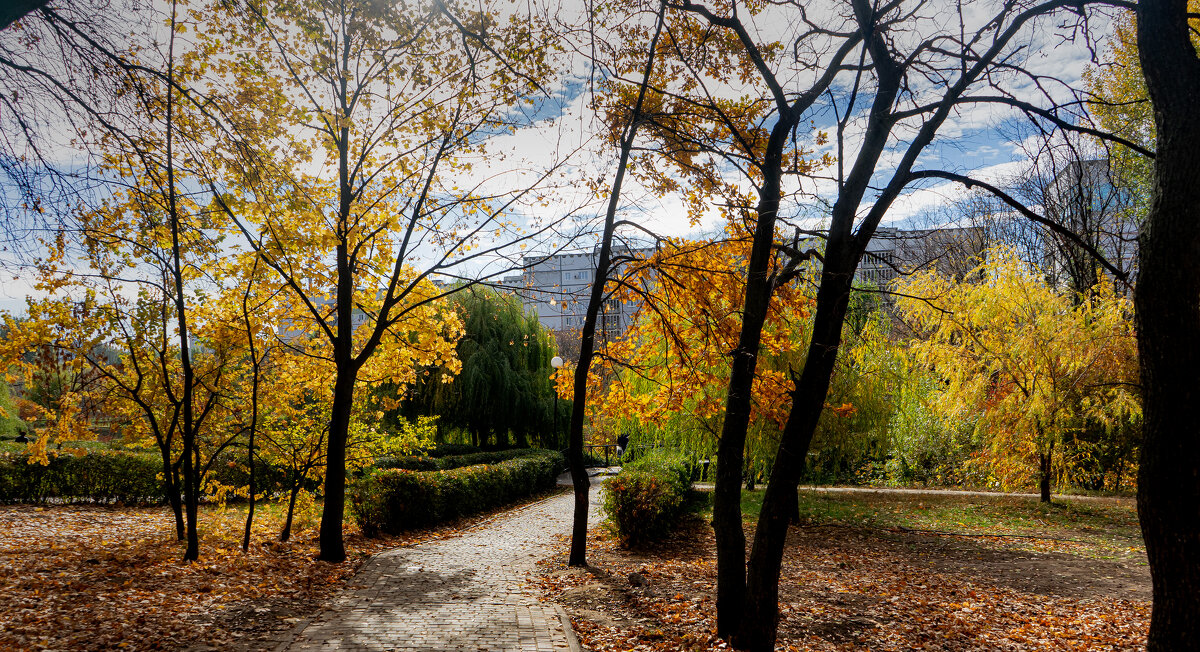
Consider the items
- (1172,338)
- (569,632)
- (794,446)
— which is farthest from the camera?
(569,632)

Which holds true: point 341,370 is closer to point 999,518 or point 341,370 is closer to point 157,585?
point 157,585

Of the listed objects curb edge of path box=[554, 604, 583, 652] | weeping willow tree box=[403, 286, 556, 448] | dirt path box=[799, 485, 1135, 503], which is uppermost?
weeping willow tree box=[403, 286, 556, 448]

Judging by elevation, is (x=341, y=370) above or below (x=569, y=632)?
above

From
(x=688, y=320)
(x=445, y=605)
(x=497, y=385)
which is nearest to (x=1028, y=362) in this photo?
(x=688, y=320)

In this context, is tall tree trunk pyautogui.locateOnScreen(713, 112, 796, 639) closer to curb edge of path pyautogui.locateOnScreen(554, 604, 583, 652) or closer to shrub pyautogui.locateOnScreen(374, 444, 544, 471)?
curb edge of path pyautogui.locateOnScreen(554, 604, 583, 652)

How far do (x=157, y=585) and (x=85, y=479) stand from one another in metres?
10.2

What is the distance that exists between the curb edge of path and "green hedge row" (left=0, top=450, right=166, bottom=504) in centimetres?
1233

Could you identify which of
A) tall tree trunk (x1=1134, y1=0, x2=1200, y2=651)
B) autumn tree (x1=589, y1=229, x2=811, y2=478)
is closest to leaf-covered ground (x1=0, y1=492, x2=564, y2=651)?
autumn tree (x1=589, y1=229, x2=811, y2=478)

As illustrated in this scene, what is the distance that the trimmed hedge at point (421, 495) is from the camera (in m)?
10.5

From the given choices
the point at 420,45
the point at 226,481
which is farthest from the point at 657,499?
the point at 226,481

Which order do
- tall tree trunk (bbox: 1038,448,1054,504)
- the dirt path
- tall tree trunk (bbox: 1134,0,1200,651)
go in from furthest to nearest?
the dirt path < tall tree trunk (bbox: 1038,448,1054,504) < tall tree trunk (bbox: 1134,0,1200,651)

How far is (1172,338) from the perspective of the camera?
3.34 meters

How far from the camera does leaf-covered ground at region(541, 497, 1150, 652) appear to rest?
5.73 m

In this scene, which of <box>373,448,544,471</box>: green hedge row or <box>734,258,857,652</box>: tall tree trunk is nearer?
<box>734,258,857,652</box>: tall tree trunk
